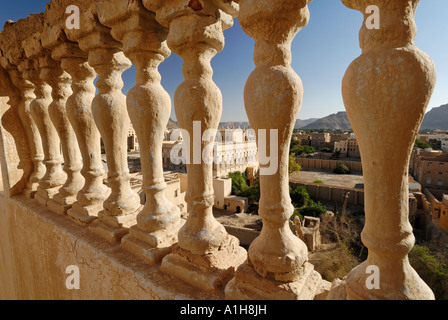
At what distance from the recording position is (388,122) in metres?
1.04

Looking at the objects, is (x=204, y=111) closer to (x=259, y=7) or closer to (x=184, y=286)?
(x=259, y=7)

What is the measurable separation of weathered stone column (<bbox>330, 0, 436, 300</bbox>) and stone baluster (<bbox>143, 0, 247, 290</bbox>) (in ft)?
2.82

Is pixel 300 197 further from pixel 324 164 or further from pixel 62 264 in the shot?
pixel 62 264

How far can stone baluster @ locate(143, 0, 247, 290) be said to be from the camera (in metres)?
1.66

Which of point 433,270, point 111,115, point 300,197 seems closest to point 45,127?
point 111,115

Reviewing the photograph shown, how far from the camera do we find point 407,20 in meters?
1.01

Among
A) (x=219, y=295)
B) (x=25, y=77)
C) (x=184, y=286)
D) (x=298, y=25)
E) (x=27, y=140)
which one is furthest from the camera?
(x=27, y=140)

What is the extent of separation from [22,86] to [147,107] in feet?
11.8

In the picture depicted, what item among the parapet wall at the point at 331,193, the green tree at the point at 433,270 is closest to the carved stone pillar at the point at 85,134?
the green tree at the point at 433,270

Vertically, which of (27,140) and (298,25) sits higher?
(298,25)

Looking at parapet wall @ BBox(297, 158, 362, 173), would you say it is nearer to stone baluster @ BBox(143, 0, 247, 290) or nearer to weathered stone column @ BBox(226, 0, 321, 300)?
stone baluster @ BBox(143, 0, 247, 290)

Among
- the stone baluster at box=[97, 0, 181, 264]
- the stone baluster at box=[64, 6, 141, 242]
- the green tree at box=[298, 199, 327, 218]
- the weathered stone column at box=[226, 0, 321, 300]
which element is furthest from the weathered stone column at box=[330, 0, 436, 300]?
the green tree at box=[298, 199, 327, 218]

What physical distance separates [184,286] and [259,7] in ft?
6.04
